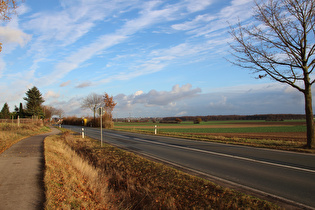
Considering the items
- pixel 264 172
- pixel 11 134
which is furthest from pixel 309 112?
pixel 11 134

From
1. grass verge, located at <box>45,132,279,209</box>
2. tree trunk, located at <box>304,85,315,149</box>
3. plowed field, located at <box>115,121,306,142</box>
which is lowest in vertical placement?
plowed field, located at <box>115,121,306,142</box>

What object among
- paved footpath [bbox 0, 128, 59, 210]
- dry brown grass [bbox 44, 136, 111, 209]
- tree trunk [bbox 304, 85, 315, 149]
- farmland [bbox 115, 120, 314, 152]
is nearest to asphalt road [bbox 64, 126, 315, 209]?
dry brown grass [bbox 44, 136, 111, 209]

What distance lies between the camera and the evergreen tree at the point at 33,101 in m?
61.9

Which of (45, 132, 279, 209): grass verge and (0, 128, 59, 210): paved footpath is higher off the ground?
(0, 128, 59, 210): paved footpath

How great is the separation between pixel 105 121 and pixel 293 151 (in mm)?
A: 39025

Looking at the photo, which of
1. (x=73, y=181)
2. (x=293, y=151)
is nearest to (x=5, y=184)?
(x=73, y=181)

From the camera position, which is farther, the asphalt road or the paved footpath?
the asphalt road

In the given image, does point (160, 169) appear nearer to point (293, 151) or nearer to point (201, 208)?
point (201, 208)

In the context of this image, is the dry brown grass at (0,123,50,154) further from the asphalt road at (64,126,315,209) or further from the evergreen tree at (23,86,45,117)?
the evergreen tree at (23,86,45,117)

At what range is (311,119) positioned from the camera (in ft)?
43.2

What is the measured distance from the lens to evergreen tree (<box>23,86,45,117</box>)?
61.9 meters

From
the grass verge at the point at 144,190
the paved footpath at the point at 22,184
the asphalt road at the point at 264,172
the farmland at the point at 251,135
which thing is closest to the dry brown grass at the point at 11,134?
the paved footpath at the point at 22,184

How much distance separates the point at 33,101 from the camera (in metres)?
64.7

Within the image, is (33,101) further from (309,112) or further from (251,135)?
(309,112)
